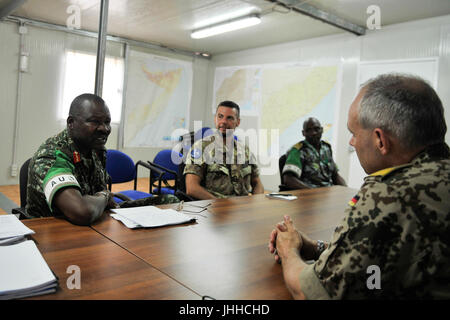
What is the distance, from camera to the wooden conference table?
0.96 meters

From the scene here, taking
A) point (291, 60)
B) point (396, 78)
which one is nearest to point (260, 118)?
point (291, 60)

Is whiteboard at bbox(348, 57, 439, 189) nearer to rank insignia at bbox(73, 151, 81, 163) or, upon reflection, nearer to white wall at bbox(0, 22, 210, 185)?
rank insignia at bbox(73, 151, 81, 163)

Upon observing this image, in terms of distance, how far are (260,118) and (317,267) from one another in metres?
5.70

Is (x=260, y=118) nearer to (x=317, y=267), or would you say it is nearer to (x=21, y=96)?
(x=21, y=96)

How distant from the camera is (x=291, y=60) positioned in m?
5.96

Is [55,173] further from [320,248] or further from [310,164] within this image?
[310,164]

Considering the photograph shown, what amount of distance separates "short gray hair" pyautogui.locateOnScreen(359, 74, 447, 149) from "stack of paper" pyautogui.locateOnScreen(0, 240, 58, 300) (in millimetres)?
925

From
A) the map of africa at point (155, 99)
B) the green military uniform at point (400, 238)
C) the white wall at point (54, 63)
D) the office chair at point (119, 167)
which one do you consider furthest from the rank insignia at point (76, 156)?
the map of africa at point (155, 99)

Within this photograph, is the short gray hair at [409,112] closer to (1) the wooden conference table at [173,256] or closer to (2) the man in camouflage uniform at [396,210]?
(2) the man in camouflage uniform at [396,210]

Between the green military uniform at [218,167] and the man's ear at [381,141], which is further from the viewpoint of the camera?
the green military uniform at [218,167]

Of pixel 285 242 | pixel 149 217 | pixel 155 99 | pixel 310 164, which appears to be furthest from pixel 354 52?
pixel 285 242

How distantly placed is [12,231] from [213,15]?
166 inches

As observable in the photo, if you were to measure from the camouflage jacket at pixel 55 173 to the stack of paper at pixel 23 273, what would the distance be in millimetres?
440

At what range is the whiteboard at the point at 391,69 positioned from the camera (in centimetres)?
433
